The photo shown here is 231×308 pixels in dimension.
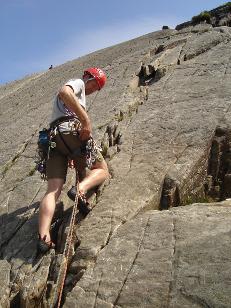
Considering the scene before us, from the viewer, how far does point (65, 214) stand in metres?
9.76

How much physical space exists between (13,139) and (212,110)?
7.05 metres

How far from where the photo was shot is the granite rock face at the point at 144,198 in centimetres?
698

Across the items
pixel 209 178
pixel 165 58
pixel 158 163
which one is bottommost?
pixel 209 178

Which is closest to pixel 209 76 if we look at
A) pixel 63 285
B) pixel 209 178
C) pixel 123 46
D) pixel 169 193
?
pixel 209 178

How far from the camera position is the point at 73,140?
9.55 meters

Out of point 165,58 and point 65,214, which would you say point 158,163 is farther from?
point 165,58

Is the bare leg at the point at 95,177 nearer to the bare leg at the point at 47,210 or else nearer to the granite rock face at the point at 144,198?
the granite rock face at the point at 144,198

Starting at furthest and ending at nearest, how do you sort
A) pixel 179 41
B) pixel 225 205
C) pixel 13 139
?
pixel 179 41
pixel 13 139
pixel 225 205

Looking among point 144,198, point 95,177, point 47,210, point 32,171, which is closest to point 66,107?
point 95,177

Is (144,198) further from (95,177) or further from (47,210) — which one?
(47,210)

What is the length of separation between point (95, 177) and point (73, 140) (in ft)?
3.16

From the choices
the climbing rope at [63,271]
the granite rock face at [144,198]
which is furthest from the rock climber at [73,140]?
the climbing rope at [63,271]

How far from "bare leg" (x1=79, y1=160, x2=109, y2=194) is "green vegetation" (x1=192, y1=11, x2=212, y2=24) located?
60.8ft

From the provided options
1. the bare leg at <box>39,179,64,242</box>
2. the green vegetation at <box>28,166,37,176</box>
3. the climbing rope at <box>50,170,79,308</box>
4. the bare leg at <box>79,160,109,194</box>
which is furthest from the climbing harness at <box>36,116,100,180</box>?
the green vegetation at <box>28,166,37,176</box>
